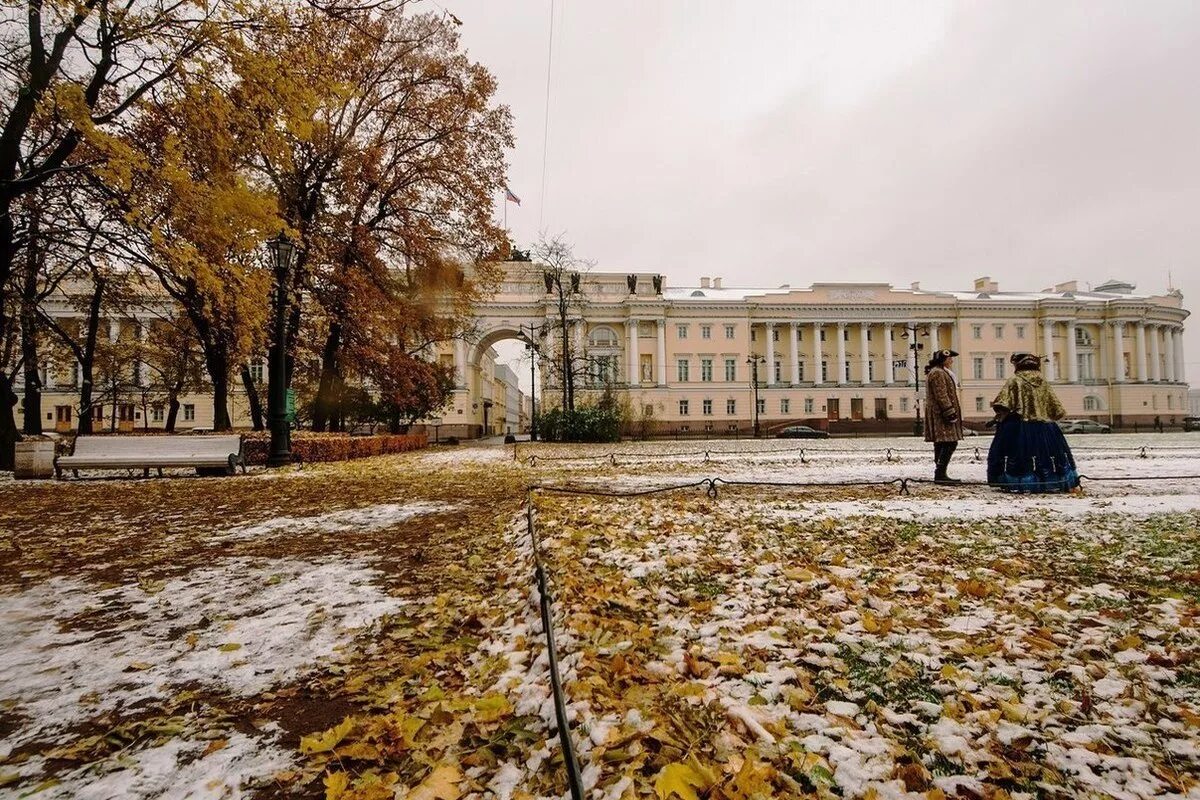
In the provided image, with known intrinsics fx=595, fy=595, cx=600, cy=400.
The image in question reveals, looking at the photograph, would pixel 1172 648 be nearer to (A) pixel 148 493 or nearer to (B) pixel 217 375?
(A) pixel 148 493

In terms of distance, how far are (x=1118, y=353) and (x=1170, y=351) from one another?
903 cm

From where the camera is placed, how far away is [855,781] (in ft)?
5.69

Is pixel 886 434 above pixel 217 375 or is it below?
below

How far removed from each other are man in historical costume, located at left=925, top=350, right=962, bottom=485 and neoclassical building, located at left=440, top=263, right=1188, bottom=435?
158ft

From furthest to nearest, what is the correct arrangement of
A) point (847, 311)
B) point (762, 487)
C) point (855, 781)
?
point (847, 311) < point (762, 487) < point (855, 781)

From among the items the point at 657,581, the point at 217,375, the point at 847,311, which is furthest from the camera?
the point at 847,311

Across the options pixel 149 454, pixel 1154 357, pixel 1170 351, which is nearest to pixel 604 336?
pixel 149 454

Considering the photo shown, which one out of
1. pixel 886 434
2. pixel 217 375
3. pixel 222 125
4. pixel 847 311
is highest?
pixel 847 311

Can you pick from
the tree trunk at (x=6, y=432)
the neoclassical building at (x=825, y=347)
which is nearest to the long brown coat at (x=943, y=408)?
the tree trunk at (x=6, y=432)

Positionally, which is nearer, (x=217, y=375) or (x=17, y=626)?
(x=17, y=626)

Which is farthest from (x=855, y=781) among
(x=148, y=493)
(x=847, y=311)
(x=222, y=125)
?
(x=847, y=311)

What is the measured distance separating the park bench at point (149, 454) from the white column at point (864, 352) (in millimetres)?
62986

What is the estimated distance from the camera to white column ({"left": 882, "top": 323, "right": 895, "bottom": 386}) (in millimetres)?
64875

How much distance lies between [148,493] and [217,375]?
12.9 meters
